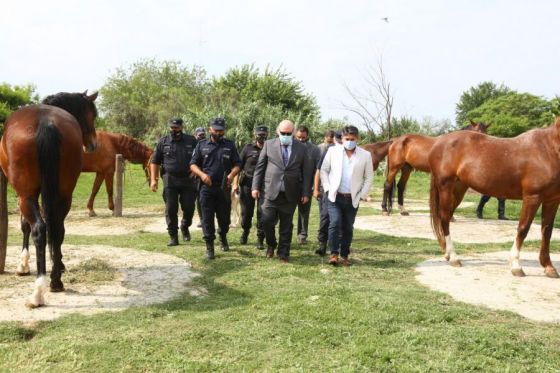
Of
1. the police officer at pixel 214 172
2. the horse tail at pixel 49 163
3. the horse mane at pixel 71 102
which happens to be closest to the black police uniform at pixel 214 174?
the police officer at pixel 214 172

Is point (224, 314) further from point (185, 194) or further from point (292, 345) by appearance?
point (185, 194)

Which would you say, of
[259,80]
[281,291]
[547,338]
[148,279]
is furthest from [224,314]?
[259,80]

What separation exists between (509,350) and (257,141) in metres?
5.50

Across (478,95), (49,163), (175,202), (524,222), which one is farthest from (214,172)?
(478,95)

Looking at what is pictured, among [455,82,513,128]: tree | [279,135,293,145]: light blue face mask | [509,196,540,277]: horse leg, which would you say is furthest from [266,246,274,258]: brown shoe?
[455,82,513,128]: tree

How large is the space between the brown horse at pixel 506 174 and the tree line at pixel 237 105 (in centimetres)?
1154

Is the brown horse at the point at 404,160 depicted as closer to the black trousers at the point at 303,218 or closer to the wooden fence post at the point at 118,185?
the black trousers at the point at 303,218

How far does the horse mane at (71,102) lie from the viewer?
599 centimetres

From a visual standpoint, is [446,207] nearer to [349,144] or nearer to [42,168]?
[349,144]

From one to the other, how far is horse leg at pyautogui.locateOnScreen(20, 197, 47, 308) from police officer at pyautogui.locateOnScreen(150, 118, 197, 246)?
335 cm

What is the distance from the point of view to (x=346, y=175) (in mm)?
7008

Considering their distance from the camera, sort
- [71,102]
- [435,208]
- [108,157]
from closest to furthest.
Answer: [71,102] < [435,208] < [108,157]

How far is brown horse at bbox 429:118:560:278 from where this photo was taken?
6.57 meters

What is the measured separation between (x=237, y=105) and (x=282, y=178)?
27.4 m
